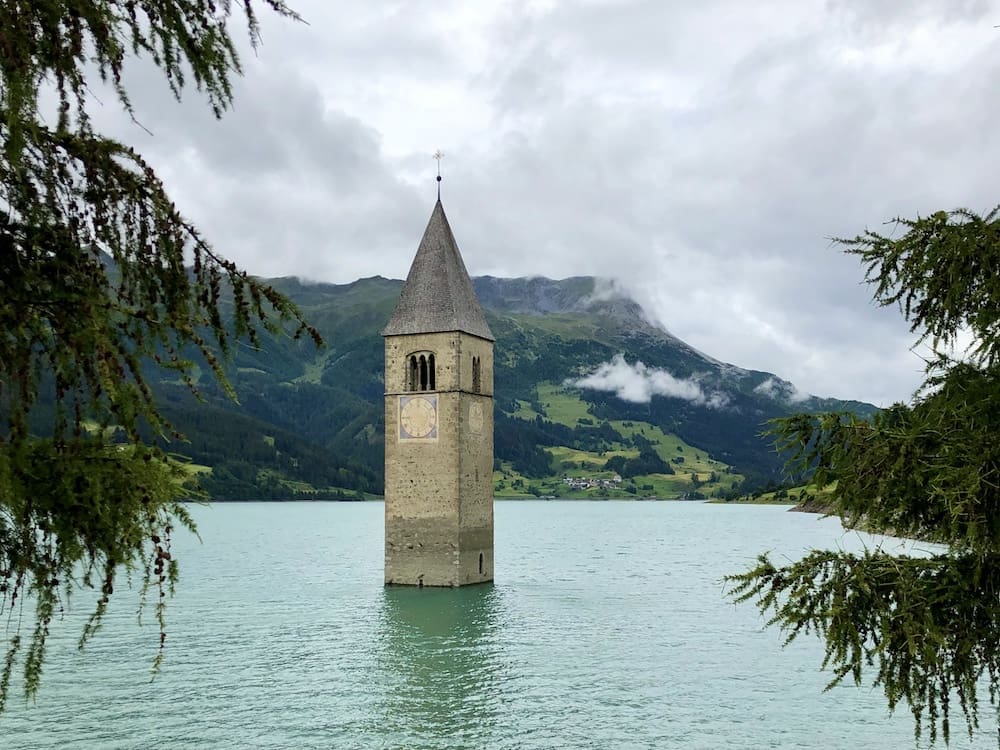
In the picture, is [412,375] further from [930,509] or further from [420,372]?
[930,509]

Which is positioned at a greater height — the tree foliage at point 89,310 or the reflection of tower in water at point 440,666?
the tree foliage at point 89,310

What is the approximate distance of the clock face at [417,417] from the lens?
44.4 m

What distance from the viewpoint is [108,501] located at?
18.3ft

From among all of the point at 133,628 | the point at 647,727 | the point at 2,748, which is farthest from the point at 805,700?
the point at 133,628

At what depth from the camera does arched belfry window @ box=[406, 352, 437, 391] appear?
45344 millimetres

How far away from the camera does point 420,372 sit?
1796 inches

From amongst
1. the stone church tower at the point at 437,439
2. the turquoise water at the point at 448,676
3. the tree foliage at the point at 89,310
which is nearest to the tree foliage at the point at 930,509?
the tree foliage at the point at 89,310

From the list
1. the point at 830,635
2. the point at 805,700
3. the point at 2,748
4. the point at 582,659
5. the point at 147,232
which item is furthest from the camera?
the point at 582,659

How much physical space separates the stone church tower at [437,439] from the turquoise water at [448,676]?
1.78 metres

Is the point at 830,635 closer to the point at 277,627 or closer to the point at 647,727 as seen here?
the point at 647,727

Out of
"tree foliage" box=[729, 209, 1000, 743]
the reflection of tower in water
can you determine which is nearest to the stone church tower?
the reflection of tower in water

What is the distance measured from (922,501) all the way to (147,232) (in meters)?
8.09

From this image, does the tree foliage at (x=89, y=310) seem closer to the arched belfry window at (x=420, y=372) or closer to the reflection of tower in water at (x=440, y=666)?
the reflection of tower in water at (x=440, y=666)

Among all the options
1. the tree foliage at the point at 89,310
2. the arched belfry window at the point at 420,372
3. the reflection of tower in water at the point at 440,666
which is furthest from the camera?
the arched belfry window at the point at 420,372
